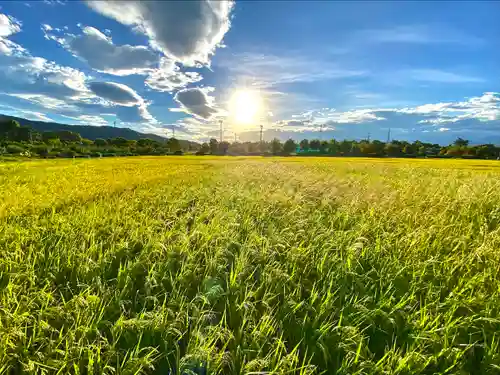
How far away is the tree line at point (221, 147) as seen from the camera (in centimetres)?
5886

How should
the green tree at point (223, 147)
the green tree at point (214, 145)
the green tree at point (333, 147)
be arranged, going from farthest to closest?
the green tree at point (223, 147) → the green tree at point (214, 145) → the green tree at point (333, 147)

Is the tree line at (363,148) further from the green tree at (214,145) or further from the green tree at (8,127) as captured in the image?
the green tree at (8,127)

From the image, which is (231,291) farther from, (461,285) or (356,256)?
(461,285)

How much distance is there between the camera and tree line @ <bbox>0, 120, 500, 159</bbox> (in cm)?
5886

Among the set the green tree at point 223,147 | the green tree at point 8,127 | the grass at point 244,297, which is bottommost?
the grass at point 244,297

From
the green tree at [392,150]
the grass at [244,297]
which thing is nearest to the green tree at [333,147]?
the green tree at [392,150]

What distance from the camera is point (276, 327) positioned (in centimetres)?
273

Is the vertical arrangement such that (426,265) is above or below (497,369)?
above

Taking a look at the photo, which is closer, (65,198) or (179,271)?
(179,271)

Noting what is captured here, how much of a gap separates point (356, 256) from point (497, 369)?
1968 millimetres

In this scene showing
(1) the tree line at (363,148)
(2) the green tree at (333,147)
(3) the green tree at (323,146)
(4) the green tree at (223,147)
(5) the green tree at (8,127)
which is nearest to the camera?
(1) the tree line at (363,148)

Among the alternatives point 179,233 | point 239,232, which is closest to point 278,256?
point 239,232

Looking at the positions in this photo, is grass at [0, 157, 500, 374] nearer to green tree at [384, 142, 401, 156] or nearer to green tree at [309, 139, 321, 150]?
green tree at [384, 142, 401, 156]

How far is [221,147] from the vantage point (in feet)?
353
